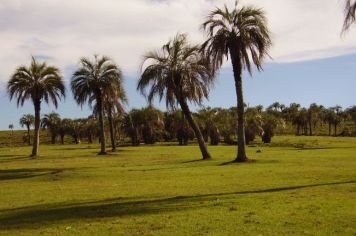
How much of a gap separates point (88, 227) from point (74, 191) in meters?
8.70

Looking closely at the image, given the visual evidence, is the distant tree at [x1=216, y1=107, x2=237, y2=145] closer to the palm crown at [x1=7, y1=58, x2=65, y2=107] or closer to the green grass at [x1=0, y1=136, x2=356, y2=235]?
the palm crown at [x1=7, y1=58, x2=65, y2=107]

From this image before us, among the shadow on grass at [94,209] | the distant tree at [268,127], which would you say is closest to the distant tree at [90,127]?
the distant tree at [268,127]

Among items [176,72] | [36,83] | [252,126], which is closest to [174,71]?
[176,72]

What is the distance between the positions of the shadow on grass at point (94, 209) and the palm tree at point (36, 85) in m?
34.4

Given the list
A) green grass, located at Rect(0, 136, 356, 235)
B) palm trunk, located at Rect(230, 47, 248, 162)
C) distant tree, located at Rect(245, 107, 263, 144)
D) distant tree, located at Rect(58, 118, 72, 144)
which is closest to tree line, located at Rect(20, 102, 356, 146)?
distant tree, located at Rect(245, 107, 263, 144)

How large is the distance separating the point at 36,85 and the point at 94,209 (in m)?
36.3

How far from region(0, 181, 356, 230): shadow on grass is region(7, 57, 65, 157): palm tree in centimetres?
3438

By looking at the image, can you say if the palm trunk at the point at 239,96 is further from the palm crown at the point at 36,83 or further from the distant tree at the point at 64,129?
the distant tree at the point at 64,129

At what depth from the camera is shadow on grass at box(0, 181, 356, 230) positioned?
14.5m

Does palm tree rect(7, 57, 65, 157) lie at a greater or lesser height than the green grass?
greater

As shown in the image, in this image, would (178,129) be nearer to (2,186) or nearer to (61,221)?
(2,186)

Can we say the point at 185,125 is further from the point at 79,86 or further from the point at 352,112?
the point at 352,112

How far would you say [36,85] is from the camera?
165 feet

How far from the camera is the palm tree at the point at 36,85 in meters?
49.9
